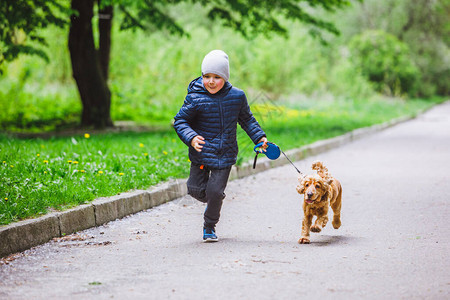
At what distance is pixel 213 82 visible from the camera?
5469 millimetres

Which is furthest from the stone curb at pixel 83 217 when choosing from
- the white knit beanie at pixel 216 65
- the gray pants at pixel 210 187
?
the white knit beanie at pixel 216 65

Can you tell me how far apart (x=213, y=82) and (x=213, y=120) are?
32 centimetres

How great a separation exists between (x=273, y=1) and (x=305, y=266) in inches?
459

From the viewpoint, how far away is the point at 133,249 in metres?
5.44

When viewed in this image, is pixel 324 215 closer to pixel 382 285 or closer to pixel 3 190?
pixel 382 285

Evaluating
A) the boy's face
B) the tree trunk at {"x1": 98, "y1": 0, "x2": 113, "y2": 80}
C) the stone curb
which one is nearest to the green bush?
the tree trunk at {"x1": 98, "y1": 0, "x2": 113, "y2": 80}

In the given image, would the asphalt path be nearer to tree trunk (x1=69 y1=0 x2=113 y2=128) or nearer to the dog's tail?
the dog's tail

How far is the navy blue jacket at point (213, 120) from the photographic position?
18.2 ft

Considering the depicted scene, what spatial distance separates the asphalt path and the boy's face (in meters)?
1.29

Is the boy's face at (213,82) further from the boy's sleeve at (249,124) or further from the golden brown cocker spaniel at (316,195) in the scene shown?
the golden brown cocker spaniel at (316,195)

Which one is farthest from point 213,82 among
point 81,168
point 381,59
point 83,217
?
point 381,59

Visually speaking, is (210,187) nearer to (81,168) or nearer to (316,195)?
(316,195)

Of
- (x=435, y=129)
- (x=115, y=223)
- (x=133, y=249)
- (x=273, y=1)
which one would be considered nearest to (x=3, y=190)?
(x=115, y=223)

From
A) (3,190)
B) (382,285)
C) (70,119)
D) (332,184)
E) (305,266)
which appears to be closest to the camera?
(382,285)
